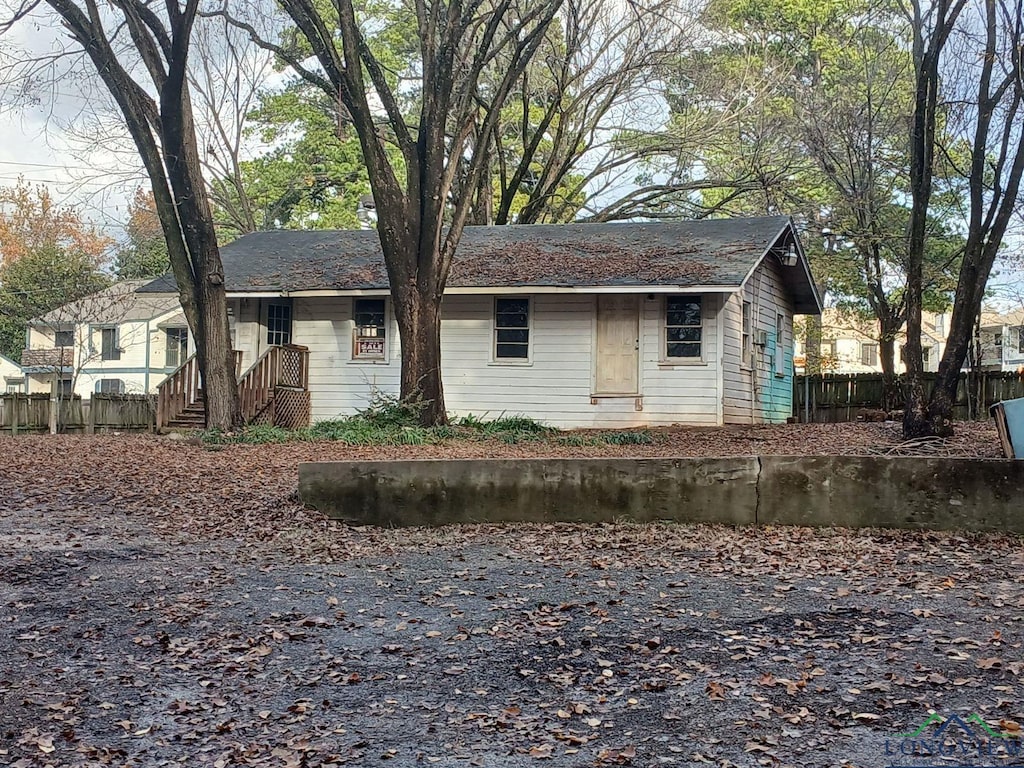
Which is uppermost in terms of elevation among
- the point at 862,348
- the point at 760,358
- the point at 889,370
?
the point at 862,348

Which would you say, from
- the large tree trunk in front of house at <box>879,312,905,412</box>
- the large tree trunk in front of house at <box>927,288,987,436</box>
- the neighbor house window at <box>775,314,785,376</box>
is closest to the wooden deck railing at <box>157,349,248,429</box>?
the large tree trunk in front of house at <box>927,288,987,436</box>

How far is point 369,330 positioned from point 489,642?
1465cm

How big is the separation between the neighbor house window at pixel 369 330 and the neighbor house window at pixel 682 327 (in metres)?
5.53

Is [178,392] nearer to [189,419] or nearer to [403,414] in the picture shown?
[189,419]

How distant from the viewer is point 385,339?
62.6 feet

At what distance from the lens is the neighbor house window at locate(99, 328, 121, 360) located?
37.7m

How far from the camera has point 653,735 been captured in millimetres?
3762

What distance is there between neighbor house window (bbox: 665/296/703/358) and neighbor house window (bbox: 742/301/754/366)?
1.78 m

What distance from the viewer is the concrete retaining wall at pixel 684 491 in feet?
24.5

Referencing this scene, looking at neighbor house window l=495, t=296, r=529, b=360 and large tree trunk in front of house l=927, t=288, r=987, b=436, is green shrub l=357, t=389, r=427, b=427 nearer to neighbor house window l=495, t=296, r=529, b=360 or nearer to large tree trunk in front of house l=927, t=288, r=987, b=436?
neighbor house window l=495, t=296, r=529, b=360

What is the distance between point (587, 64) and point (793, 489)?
1870 cm

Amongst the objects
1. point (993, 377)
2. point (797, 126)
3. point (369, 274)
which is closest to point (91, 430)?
point (369, 274)

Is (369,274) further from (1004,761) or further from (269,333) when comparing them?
(1004,761)

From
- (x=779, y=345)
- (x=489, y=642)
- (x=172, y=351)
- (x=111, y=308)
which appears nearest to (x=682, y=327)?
(x=779, y=345)
